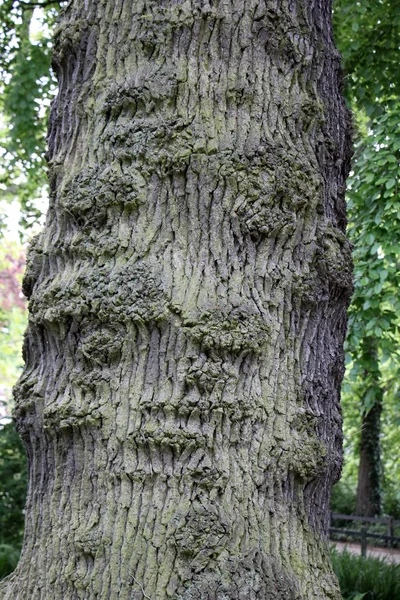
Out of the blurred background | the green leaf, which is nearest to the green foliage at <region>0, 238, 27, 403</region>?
the blurred background

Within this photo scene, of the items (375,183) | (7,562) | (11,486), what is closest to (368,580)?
(7,562)

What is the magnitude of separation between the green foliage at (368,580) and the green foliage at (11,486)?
3898 millimetres

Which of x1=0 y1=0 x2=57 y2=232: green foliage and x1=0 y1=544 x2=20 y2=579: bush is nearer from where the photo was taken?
x1=0 y1=544 x2=20 y2=579: bush

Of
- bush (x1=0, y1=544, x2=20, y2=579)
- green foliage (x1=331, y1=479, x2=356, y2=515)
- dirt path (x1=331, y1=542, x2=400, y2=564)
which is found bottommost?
bush (x1=0, y1=544, x2=20, y2=579)

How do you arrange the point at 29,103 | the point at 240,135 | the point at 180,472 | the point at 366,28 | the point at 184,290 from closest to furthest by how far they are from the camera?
1. the point at 180,472
2. the point at 184,290
3. the point at 240,135
4. the point at 366,28
5. the point at 29,103

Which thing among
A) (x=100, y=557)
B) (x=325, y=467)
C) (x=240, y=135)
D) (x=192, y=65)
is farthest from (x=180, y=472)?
(x=192, y=65)

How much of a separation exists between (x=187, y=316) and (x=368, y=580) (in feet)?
14.7

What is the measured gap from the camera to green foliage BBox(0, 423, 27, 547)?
27.5ft

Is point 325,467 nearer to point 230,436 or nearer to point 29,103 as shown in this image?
point 230,436

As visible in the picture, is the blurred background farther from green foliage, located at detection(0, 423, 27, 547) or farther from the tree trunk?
the tree trunk

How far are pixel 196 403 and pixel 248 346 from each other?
0.24 metres

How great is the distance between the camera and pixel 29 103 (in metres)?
8.76

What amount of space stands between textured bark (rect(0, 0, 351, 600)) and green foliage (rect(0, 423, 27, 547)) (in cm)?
632

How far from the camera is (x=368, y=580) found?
5867mm
